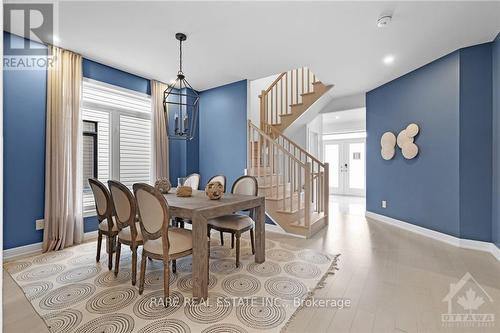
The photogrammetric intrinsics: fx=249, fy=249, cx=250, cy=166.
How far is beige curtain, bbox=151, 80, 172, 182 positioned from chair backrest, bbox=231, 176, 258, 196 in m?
1.71

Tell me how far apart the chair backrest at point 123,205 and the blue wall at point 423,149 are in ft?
13.1

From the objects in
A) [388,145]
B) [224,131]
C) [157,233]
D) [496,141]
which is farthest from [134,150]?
[496,141]

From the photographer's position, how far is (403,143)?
13.5ft

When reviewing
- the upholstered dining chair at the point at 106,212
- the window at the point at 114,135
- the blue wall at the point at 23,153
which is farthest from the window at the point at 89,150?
the upholstered dining chair at the point at 106,212

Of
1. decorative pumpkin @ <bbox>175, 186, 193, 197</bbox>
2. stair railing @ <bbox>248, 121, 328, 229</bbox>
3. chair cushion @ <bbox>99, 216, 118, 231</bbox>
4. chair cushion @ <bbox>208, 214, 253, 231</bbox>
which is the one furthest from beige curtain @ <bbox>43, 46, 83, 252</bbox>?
stair railing @ <bbox>248, 121, 328, 229</bbox>

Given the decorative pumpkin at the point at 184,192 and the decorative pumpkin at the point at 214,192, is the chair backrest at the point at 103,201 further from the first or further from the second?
the decorative pumpkin at the point at 214,192

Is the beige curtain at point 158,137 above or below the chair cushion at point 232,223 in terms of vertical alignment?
above

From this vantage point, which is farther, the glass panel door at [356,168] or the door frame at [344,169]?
the door frame at [344,169]

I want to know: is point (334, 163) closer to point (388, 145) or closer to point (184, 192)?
point (388, 145)

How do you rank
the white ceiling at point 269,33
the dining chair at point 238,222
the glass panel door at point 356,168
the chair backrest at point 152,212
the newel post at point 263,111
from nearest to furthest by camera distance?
the chair backrest at point 152,212 → the white ceiling at point 269,33 → the dining chair at point 238,222 → the newel post at point 263,111 → the glass panel door at point 356,168

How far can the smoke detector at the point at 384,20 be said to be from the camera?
8.28 ft

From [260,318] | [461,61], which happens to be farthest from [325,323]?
[461,61]

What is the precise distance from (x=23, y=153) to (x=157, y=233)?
231 cm

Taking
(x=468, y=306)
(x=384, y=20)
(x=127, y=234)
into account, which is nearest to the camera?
(x=468, y=306)
